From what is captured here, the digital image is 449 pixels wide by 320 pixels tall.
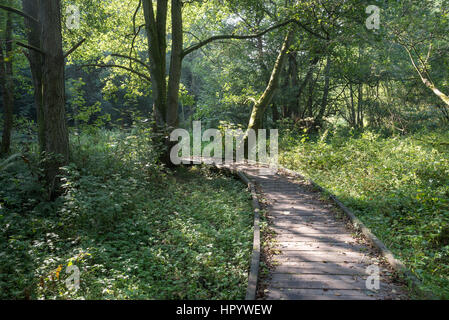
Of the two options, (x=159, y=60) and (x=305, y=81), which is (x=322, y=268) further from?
(x=305, y=81)

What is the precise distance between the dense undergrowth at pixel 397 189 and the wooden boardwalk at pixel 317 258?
0.56 meters

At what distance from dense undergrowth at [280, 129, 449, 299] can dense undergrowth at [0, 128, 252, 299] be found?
271cm

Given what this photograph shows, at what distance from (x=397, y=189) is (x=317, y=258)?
3.82 metres

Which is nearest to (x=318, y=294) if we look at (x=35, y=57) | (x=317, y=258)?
(x=317, y=258)

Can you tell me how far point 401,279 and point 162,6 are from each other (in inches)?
466

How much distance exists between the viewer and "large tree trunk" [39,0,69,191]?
295 inches

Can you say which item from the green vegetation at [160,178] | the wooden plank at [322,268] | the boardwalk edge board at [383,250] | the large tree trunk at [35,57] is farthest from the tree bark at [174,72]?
the wooden plank at [322,268]

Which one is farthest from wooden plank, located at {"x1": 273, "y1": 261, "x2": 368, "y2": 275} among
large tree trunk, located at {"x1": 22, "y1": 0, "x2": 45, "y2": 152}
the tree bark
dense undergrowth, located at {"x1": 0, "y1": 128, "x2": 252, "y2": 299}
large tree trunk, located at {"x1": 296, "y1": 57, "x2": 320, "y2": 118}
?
large tree trunk, located at {"x1": 296, "y1": 57, "x2": 320, "y2": 118}

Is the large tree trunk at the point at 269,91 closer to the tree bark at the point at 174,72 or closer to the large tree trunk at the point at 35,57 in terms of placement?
the tree bark at the point at 174,72

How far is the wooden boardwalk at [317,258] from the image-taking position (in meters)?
4.23

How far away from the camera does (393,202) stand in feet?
23.6

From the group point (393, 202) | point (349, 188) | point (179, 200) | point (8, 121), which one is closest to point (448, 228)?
point (393, 202)

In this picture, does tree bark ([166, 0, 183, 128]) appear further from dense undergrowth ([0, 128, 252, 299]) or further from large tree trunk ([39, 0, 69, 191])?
large tree trunk ([39, 0, 69, 191])

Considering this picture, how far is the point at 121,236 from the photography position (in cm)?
643
